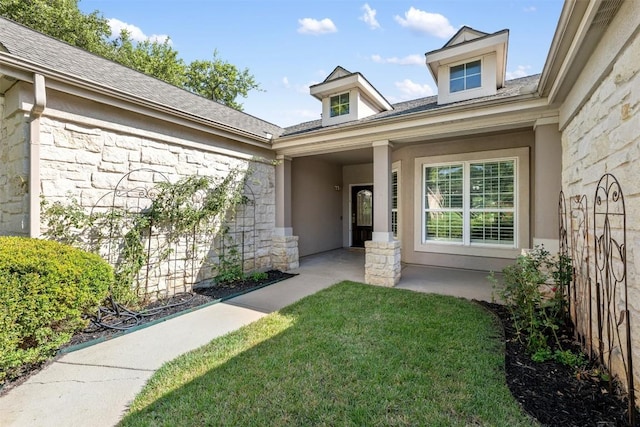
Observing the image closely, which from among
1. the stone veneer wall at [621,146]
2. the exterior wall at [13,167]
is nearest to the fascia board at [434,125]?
the stone veneer wall at [621,146]

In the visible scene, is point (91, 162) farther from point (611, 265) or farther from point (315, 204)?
point (315, 204)

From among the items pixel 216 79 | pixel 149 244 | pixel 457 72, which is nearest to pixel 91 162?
pixel 149 244

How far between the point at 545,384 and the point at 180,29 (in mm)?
12419

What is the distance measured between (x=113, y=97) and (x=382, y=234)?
16.1ft

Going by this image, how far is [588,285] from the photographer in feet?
9.24

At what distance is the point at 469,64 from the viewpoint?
6.20m

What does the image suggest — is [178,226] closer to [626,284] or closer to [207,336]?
[207,336]

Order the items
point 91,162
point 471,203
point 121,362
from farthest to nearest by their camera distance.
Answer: point 471,203
point 91,162
point 121,362

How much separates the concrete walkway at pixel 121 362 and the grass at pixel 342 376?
23cm

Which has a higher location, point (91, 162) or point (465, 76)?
point (465, 76)

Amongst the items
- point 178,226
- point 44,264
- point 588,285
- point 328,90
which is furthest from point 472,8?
point 44,264

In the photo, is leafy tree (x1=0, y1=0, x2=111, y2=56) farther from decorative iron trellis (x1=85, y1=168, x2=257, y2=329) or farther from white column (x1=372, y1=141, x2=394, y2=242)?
white column (x1=372, y1=141, x2=394, y2=242)

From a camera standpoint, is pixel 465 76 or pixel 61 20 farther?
pixel 61 20

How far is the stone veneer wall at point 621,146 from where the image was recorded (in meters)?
1.91
